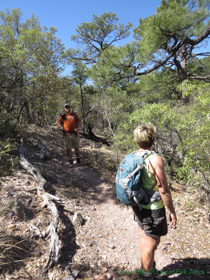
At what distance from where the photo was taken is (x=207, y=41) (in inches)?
230

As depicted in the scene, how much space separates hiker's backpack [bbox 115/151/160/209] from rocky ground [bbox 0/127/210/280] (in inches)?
44.9

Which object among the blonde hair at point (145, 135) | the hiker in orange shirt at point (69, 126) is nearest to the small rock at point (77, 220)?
the blonde hair at point (145, 135)

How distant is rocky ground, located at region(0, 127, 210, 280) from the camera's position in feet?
6.11

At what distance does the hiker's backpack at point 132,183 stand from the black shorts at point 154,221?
0.15 metres

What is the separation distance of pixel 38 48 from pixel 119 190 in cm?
860

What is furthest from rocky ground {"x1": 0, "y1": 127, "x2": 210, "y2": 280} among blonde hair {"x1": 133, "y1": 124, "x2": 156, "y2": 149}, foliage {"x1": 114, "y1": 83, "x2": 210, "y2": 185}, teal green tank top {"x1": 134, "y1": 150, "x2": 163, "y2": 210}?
blonde hair {"x1": 133, "y1": 124, "x2": 156, "y2": 149}

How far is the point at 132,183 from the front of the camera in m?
1.50

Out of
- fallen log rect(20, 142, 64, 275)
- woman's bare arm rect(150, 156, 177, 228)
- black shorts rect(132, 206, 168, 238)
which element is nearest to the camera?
woman's bare arm rect(150, 156, 177, 228)

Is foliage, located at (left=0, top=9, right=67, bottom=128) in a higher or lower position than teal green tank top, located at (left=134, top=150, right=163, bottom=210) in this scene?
higher

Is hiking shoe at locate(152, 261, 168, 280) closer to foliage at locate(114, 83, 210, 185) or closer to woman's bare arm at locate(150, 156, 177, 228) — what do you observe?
woman's bare arm at locate(150, 156, 177, 228)

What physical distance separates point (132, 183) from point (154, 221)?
483 mm

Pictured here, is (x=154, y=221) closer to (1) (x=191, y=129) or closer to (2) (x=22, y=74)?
(1) (x=191, y=129)

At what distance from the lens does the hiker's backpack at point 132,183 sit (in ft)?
4.93

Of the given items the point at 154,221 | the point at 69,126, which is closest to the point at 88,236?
the point at 154,221
